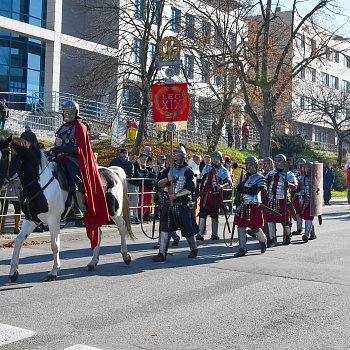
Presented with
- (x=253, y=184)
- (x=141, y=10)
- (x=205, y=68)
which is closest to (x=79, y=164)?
(x=253, y=184)

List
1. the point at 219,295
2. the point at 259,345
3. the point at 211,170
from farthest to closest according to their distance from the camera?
1. the point at 211,170
2. the point at 219,295
3. the point at 259,345

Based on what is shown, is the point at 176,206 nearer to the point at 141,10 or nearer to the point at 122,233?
the point at 122,233

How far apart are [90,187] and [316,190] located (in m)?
7.50

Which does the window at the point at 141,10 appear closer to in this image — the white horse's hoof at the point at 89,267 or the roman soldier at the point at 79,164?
the roman soldier at the point at 79,164

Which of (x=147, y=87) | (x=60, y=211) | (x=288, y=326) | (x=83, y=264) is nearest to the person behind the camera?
(x=288, y=326)

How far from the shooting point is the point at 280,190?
47.0 feet

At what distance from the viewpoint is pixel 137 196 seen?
54.1 feet

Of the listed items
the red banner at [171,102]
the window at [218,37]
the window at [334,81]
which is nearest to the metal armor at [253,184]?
the red banner at [171,102]

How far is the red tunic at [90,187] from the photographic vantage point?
30.4 feet

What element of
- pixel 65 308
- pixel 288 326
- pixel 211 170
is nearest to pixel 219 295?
pixel 288 326

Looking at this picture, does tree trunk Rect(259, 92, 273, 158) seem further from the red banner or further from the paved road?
the paved road

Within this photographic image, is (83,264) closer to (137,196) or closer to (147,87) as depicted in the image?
(137,196)

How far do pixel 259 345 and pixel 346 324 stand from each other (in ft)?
4.76

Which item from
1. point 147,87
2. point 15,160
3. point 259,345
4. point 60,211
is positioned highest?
point 147,87
